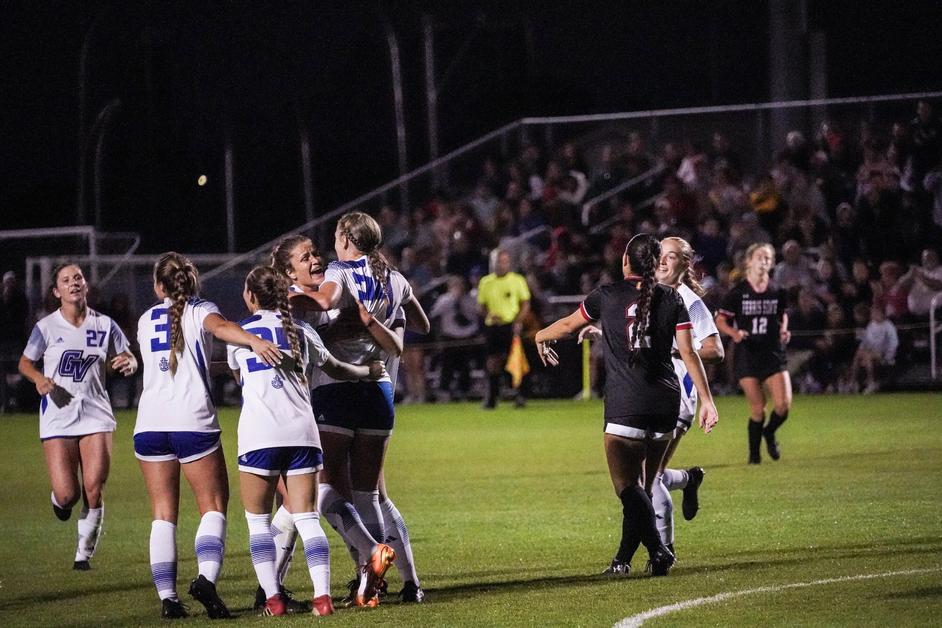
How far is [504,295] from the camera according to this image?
2411 cm

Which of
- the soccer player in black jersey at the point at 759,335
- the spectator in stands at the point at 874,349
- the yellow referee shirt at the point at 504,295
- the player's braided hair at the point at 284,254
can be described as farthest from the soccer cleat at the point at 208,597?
the spectator in stands at the point at 874,349

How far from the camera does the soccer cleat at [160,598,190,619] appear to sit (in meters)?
8.09

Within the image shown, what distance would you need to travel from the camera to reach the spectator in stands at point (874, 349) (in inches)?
917

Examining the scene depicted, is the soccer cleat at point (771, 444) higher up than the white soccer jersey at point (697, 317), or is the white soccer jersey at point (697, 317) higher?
the white soccer jersey at point (697, 317)

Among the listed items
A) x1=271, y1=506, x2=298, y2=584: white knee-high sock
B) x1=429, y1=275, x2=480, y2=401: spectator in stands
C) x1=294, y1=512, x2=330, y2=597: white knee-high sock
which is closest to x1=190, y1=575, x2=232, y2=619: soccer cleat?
x1=271, y1=506, x2=298, y2=584: white knee-high sock

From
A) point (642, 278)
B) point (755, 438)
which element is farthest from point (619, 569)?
point (755, 438)

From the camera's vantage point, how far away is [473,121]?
5750 cm

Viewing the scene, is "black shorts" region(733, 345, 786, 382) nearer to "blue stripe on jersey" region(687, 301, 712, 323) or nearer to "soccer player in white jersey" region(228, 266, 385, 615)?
"blue stripe on jersey" region(687, 301, 712, 323)

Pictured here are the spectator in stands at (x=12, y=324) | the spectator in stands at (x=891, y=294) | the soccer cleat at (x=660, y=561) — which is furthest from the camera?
the spectator in stands at (x=12, y=324)

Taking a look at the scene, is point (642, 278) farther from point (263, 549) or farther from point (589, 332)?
point (263, 549)

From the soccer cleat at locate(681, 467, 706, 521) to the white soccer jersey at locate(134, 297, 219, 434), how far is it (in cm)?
374

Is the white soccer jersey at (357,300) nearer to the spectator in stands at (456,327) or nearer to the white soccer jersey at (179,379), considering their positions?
the white soccer jersey at (179,379)

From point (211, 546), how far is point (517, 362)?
658 inches

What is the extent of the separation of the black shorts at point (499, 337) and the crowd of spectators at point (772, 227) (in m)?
0.99
